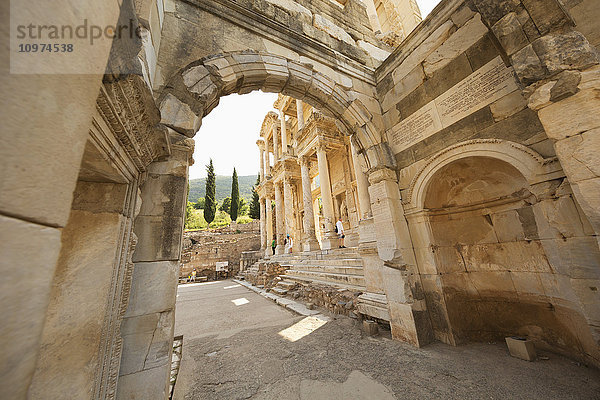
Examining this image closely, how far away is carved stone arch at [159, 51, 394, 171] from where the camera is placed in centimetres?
265

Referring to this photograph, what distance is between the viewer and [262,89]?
3.77 metres

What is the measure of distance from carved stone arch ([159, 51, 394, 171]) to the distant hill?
7556 centimetres

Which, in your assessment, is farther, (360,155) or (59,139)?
(360,155)

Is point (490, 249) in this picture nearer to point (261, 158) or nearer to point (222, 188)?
point (261, 158)

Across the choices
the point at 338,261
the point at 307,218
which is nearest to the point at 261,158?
the point at 307,218

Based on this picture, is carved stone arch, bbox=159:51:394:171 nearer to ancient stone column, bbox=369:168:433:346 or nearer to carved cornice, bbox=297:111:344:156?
ancient stone column, bbox=369:168:433:346

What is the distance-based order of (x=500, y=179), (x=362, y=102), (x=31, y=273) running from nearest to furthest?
(x=31, y=273) < (x=500, y=179) < (x=362, y=102)

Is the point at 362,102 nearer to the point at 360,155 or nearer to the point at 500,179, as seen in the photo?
the point at 360,155

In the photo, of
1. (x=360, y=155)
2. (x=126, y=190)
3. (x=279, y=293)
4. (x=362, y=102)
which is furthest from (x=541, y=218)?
(x=279, y=293)

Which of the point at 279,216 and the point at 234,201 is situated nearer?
the point at 279,216

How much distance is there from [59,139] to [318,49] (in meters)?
4.57

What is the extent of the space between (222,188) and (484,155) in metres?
106

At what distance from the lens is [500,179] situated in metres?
3.35

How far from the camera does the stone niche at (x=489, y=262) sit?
9.54 ft
